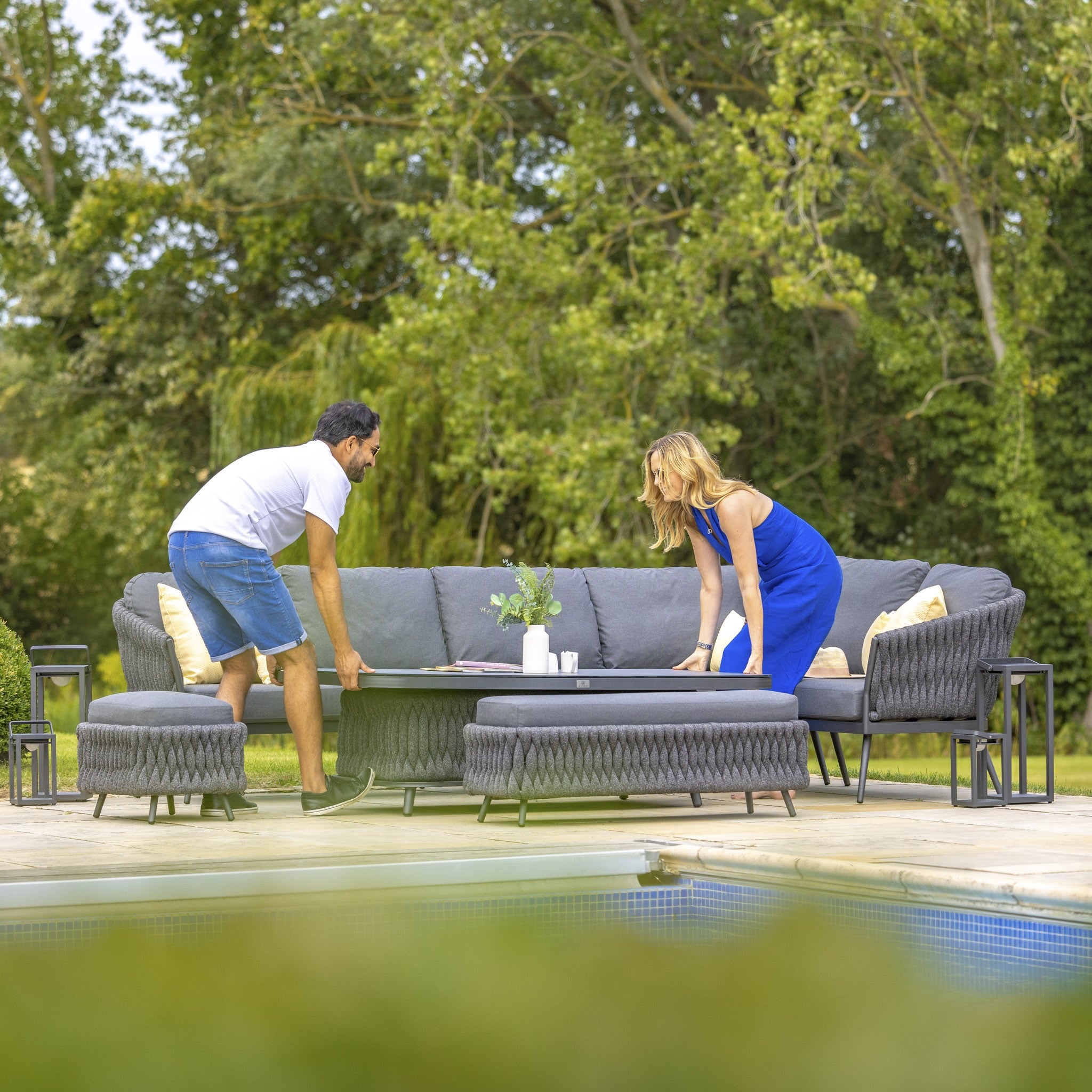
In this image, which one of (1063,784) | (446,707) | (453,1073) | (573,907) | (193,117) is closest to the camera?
(453,1073)

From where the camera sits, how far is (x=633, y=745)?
18.8ft

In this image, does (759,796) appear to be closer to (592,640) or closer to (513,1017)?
(592,640)

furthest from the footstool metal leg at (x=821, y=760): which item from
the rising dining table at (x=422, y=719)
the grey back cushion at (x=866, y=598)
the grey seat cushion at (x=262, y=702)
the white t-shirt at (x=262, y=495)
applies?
the white t-shirt at (x=262, y=495)

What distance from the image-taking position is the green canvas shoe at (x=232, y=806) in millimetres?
6070

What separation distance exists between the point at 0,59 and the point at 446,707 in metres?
15.3

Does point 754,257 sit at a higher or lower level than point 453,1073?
higher

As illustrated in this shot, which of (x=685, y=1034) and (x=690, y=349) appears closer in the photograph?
(x=685, y=1034)

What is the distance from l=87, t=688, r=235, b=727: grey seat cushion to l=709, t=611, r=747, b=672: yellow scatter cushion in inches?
93.3

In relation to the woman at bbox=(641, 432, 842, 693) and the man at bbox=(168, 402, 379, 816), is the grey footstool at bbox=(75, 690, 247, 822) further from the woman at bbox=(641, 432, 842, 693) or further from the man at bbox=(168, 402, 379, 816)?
the woman at bbox=(641, 432, 842, 693)

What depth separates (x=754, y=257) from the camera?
12.8m

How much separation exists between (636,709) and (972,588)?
82.6 inches

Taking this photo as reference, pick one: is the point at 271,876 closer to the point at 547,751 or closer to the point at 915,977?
the point at 915,977

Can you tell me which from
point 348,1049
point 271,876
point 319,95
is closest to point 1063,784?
point 271,876

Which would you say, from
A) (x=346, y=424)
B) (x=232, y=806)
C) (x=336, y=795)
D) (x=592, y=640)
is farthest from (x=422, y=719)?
(x=592, y=640)
